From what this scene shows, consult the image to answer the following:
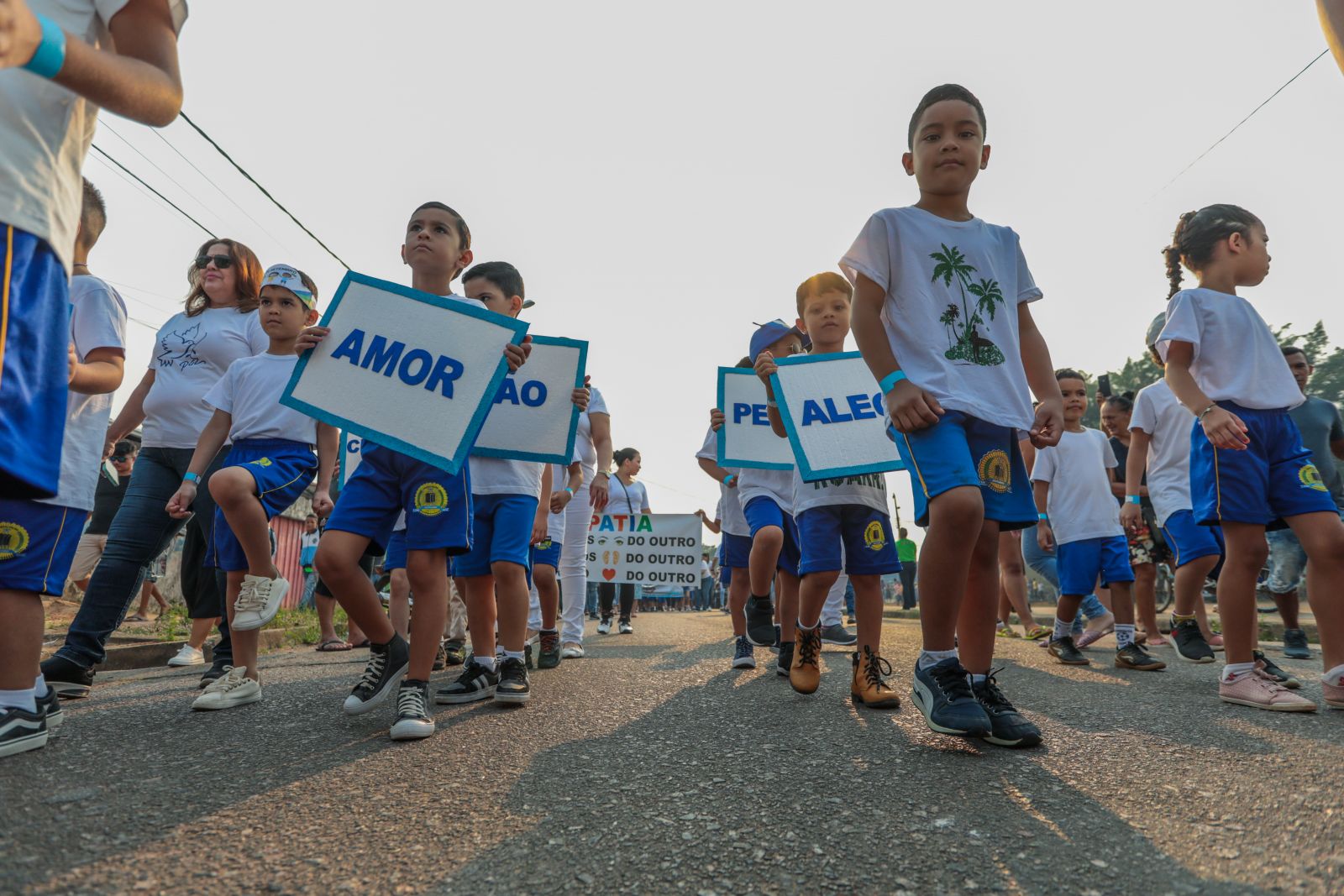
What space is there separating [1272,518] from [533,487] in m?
3.15

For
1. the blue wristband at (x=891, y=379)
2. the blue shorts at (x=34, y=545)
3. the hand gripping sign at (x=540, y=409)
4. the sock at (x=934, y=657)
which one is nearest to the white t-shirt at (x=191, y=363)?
the hand gripping sign at (x=540, y=409)

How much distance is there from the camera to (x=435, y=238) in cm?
367

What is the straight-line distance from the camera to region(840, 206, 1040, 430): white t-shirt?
8.98ft

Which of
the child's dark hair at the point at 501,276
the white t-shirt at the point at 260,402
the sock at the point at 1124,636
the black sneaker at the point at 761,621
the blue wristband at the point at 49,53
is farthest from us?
the black sneaker at the point at 761,621

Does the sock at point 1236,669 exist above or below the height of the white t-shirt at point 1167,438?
below

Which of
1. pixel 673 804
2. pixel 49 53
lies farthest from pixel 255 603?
pixel 49 53

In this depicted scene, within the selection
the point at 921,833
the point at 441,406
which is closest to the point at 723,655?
the point at 441,406

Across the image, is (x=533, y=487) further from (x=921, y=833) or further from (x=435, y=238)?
(x=921, y=833)

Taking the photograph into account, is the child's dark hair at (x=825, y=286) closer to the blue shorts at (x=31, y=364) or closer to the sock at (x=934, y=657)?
the sock at (x=934, y=657)

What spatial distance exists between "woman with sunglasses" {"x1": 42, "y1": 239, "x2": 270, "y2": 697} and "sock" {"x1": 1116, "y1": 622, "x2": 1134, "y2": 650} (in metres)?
4.85

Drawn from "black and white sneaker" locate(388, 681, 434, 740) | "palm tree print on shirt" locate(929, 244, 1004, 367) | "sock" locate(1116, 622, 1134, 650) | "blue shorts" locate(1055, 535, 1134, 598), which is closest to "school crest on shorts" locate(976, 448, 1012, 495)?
"palm tree print on shirt" locate(929, 244, 1004, 367)

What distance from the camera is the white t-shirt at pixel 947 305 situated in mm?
2736

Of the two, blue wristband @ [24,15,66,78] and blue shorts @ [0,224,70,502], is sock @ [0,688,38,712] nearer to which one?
blue shorts @ [0,224,70,502]

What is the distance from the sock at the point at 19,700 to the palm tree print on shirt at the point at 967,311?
9.37 ft
